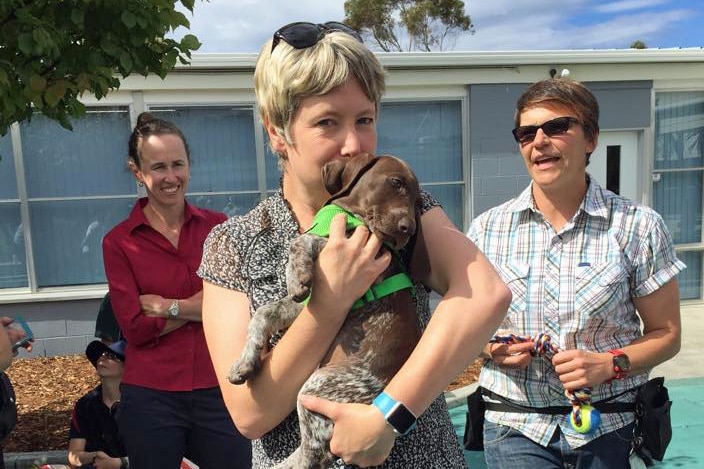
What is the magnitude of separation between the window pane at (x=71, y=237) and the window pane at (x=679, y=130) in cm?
914

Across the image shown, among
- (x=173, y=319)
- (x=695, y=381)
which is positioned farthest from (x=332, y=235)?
(x=695, y=381)

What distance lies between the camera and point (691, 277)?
1069 cm

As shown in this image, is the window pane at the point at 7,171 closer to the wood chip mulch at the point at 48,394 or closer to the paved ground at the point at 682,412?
the wood chip mulch at the point at 48,394

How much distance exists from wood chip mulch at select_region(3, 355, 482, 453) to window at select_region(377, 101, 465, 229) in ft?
Result: 10.9

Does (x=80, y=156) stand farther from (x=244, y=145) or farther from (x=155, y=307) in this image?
(x=155, y=307)

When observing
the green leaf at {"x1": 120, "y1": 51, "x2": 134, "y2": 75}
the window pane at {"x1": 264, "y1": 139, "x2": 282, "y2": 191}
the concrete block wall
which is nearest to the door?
the window pane at {"x1": 264, "y1": 139, "x2": 282, "y2": 191}

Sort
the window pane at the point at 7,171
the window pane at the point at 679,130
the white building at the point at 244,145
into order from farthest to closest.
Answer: the window pane at the point at 679,130
the white building at the point at 244,145
the window pane at the point at 7,171

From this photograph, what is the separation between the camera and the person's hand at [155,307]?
3.55m

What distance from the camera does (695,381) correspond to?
6887mm

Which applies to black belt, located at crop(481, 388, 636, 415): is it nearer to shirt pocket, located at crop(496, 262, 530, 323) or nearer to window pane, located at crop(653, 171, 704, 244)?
shirt pocket, located at crop(496, 262, 530, 323)

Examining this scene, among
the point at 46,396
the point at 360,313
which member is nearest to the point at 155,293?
the point at 360,313

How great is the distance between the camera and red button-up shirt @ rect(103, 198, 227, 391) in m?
3.54

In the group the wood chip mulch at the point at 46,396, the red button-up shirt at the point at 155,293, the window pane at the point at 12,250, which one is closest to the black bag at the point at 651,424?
the red button-up shirt at the point at 155,293

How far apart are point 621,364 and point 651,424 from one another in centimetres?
32
